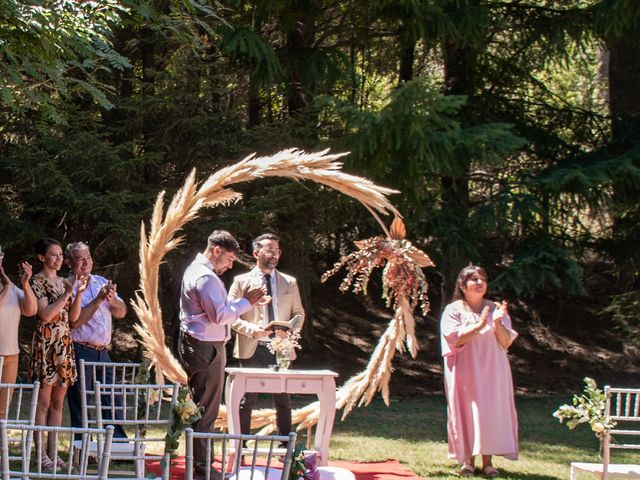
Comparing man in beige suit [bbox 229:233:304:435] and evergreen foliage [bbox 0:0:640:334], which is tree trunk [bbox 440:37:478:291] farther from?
man in beige suit [bbox 229:233:304:435]

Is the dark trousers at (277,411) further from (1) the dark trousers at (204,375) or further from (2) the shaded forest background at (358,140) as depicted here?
(2) the shaded forest background at (358,140)

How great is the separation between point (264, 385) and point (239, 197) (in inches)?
52.9

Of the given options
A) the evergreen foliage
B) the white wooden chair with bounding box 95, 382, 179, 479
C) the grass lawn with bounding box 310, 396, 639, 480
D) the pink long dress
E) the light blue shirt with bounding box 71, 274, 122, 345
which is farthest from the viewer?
the evergreen foliage

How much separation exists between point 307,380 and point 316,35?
28.1 feet

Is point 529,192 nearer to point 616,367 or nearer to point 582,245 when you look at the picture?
point 582,245

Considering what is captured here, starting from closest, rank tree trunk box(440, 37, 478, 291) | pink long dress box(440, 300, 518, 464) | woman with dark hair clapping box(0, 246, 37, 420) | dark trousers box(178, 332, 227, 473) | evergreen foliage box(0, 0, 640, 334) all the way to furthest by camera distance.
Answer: dark trousers box(178, 332, 227, 473) < woman with dark hair clapping box(0, 246, 37, 420) < pink long dress box(440, 300, 518, 464) < evergreen foliage box(0, 0, 640, 334) < tree trunk box(440, 37, 478, 291)

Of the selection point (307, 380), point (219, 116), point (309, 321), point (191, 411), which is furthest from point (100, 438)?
point (309, 321)

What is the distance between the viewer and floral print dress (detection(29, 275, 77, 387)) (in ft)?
22.9

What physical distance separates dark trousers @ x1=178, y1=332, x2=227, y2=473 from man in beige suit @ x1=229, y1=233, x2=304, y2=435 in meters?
0.55

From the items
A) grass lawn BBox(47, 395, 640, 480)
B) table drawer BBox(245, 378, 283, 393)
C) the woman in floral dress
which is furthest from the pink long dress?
the woman in floral dress

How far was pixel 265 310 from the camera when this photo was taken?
7.49 m

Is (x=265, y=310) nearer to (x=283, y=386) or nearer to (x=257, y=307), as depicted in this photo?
(x=257, y=307)

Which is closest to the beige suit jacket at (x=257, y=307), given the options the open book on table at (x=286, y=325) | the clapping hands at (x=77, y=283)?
the open book on table at (x=286, y=325)

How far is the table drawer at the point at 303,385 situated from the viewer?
6.88 metres
